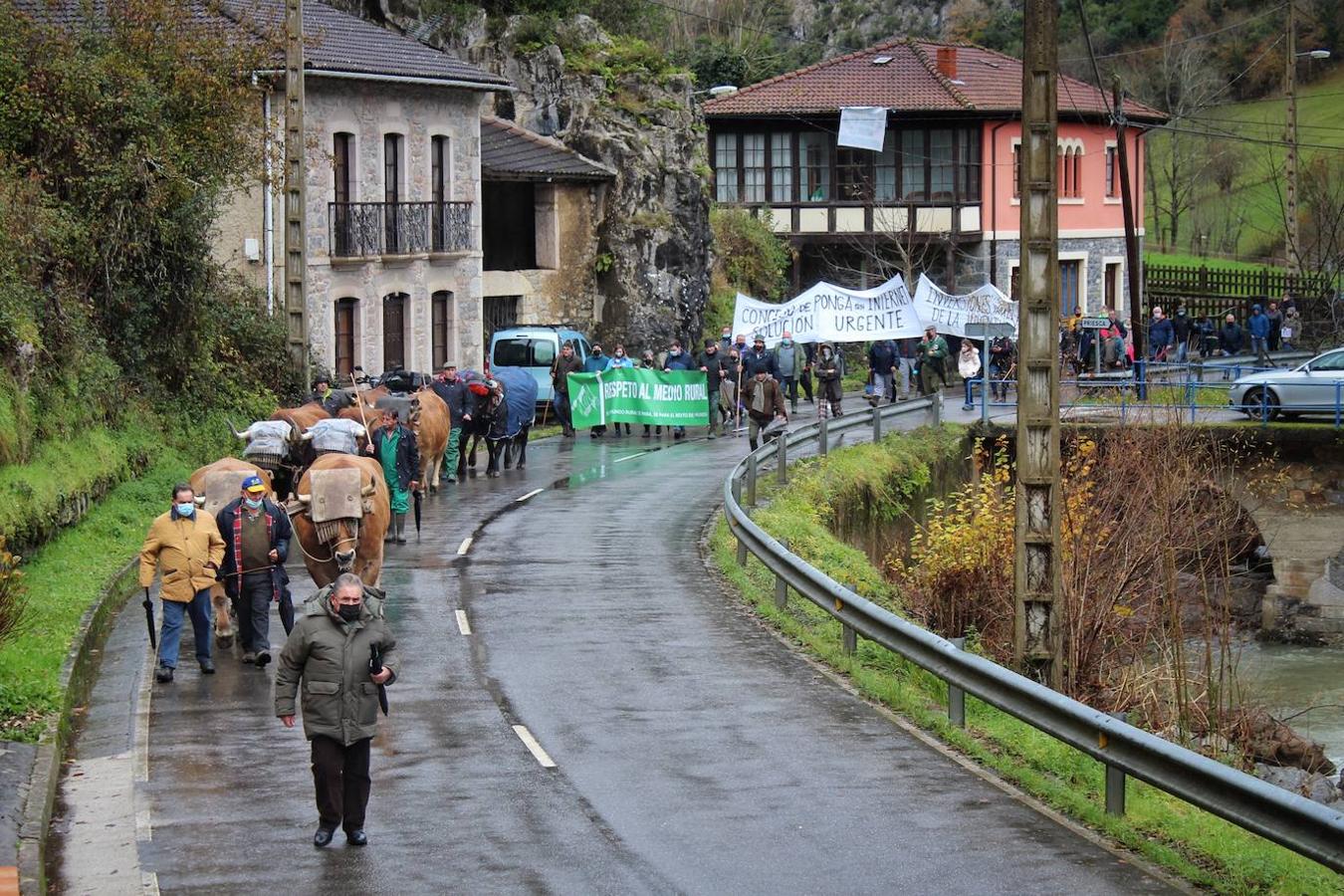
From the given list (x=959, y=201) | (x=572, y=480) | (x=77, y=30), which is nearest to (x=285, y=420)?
(x=572, y=480)

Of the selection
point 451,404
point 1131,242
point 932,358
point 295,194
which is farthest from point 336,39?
point 1131,242

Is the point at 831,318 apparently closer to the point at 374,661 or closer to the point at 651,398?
the point at 651,398

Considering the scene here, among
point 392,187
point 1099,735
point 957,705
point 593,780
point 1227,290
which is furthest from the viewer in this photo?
point 1227,290

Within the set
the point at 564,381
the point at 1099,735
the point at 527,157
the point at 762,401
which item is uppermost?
the point at 527,157

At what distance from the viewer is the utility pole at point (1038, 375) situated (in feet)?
47.6

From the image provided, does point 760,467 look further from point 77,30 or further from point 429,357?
point 429,357

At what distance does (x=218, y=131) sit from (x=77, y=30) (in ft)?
8.49

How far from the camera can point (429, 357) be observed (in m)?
41.4

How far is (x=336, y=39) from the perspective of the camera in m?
38.2

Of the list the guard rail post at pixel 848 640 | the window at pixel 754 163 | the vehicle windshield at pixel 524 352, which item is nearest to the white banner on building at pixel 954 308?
the vehicle windshield at pixel 524 352

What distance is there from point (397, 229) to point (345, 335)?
2.55 meters

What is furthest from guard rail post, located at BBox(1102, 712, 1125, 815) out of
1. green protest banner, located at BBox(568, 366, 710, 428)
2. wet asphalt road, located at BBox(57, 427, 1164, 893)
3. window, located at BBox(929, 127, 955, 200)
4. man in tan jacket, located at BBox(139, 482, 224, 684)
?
window, located at BBox(929, 127, 955, 200)

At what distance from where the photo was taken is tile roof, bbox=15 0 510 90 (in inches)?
1212

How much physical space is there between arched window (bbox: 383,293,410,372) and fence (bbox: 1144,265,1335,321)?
24152 mm
